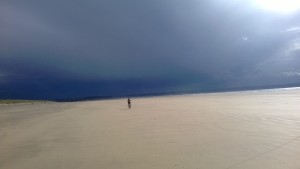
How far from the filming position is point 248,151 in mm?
8109

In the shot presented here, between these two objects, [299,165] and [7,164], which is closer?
[299,165]

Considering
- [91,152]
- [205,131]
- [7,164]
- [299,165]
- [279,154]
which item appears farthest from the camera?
[205,131]

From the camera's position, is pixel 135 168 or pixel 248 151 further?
pixel 248 151

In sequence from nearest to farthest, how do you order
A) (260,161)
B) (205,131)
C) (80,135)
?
(260,161) → (205,131) → (80,135)

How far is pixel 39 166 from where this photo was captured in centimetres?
774

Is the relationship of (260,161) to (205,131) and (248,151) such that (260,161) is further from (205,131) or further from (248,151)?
(205,131)

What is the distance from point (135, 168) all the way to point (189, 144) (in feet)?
9.77

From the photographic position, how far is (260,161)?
23.2 feet

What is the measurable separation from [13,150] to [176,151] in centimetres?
619

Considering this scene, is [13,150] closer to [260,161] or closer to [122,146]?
[122,146]

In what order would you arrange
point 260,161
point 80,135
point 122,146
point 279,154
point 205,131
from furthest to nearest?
1. point 80,135
2. point 205,131
3. point 122,146
4. point 279,154
5. point 260,161

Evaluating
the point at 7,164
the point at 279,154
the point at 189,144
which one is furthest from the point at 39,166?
the point at 279,154

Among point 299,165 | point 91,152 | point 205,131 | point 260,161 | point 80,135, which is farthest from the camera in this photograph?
point 80,135

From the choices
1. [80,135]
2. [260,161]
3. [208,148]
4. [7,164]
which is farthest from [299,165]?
[80,135]
